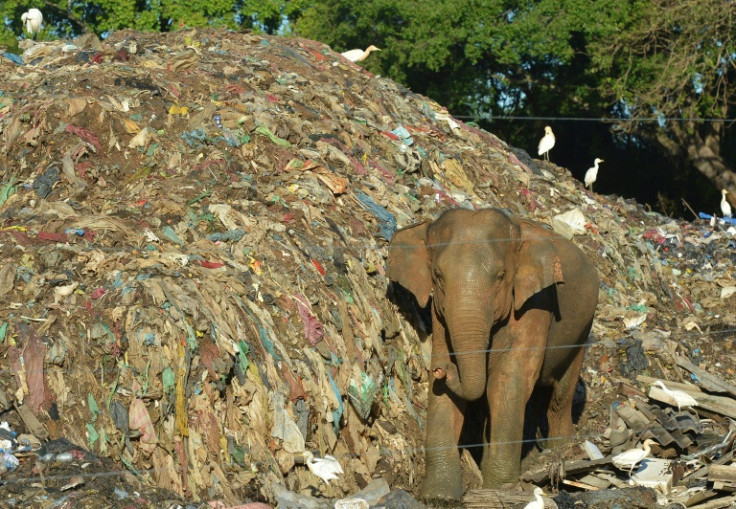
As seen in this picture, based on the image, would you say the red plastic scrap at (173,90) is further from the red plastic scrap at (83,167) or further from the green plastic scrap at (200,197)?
the green plastic scrap at (200,197)

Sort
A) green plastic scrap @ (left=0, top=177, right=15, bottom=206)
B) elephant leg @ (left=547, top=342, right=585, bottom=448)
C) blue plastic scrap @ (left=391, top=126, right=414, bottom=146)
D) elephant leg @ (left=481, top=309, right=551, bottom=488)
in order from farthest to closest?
blue plastic scrap @ (left=391, top=126, right=414, bottom=146) → green plastic scrap @ (left=0, top=177, right=15, bottom=206) → elephant leg @ (left=547, top=342, right=585, bottom=448) → elephant leg @ (left=481, top=309, right=551, bottom=488)

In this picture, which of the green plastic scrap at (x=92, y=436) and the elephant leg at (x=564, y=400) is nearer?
the green plastic scrap at (x=92, y=436)

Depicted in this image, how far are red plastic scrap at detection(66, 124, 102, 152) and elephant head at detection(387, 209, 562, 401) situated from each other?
154 inches

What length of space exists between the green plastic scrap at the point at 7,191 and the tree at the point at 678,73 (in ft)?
54.8

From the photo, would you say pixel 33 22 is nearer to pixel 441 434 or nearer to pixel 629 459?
pixel 441 434

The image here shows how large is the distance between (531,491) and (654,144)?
21.1 m

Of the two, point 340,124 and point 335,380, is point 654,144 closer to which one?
point 340,124

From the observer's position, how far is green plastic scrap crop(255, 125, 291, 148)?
1384 cm

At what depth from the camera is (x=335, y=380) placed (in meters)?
10.9

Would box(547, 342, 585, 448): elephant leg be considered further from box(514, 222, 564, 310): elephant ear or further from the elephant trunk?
the elephant trunk

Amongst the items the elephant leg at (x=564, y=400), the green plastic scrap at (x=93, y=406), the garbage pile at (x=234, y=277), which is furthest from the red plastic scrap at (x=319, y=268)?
the green plastic scrap at (x=93, y=406)

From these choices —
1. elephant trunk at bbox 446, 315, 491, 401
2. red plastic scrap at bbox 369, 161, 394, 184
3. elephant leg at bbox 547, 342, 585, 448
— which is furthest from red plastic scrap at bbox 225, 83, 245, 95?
elephant trunk at bbox 446, 315, 491, 401

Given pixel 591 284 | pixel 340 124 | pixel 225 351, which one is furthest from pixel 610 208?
pixel 225 351

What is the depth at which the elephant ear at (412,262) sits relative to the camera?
10961 mm
